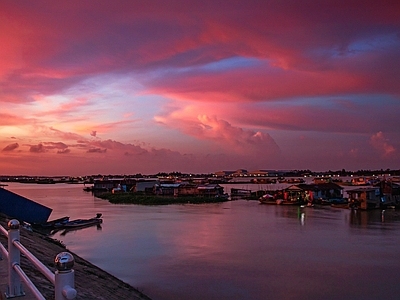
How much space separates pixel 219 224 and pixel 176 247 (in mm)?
9291

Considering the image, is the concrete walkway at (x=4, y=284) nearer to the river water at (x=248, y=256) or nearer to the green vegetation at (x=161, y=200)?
the river water at (x=248, y=256)

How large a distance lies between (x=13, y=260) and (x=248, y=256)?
14.7 meters

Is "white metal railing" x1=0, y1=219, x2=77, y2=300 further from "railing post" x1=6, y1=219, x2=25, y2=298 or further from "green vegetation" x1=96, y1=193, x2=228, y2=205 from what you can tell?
"green vegetation" x1=96, y1=193, x2=228, y2=205

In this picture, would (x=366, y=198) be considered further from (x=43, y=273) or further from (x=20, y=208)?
(x=43, y=273)

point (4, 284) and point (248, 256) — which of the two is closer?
point (4, 284)

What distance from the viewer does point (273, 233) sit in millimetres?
23891

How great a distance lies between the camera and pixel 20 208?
1761 cm

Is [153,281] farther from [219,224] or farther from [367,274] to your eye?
[219,224]

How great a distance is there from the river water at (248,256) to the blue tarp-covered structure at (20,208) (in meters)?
2.33

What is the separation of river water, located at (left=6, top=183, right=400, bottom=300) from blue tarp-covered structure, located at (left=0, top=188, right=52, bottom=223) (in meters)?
2.33

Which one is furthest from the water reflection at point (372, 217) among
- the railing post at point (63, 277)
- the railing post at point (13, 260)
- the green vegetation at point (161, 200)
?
the railing post at point (63, 277)

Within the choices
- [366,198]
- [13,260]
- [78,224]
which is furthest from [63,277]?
[366,198]

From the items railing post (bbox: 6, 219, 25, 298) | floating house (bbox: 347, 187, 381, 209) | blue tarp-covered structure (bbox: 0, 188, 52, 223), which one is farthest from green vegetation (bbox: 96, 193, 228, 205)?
railing post (bbox: 6, 219, 25, 298)

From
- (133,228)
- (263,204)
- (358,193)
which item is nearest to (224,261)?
(133,228)
